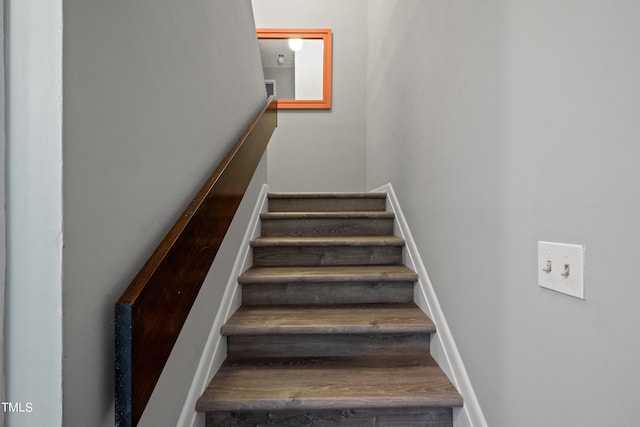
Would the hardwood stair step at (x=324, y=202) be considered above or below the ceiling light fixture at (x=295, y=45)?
below

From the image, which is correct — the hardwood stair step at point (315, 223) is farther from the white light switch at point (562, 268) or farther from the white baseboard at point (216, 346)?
the white light switch at point (562, 268)

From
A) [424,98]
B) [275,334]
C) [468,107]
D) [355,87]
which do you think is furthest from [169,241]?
[355,87]

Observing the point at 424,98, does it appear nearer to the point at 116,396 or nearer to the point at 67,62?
the point at 67,62

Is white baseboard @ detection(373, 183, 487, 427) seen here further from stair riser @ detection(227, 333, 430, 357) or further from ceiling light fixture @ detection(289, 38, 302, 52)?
ceiling light fixture @ detection(289, 38, 302, 52)

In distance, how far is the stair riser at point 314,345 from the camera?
1424mm

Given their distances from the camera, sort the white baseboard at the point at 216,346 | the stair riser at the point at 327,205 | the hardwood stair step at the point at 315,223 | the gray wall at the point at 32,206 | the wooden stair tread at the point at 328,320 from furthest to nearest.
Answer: the stair riser at the point at 327,205, the hardwood stair step at the point at 315,223, the wooden stair tread at the point at 328,320, the white baseboard at the point at 216,346, the gray wall at the point at 32,206

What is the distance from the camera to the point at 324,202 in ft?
8.13

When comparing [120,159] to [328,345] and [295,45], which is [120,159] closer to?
[328,345]

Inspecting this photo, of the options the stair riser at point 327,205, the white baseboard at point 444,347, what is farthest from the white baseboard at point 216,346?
the white baseboard at point 444,347

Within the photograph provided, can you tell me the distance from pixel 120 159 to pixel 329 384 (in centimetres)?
101

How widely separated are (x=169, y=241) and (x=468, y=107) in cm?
103

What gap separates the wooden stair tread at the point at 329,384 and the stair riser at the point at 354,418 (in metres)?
0.07

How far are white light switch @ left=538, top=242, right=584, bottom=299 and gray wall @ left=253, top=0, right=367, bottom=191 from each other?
281 cm

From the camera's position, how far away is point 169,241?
780 millimetres
